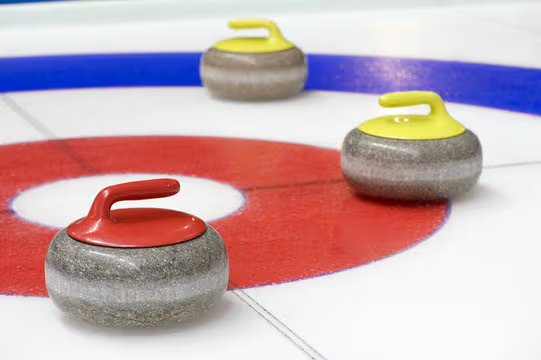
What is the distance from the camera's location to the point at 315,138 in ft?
16.7

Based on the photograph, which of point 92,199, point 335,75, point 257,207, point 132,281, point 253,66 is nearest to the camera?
point 132,281

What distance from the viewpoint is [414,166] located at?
3.65 metres

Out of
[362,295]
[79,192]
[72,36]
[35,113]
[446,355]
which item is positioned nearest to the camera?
[446,355]

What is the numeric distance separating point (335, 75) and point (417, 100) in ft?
10.9

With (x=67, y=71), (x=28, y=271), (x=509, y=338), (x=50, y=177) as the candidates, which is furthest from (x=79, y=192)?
(x=67, y=71)

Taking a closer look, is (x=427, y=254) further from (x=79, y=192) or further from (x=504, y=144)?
(x=504, y=144)

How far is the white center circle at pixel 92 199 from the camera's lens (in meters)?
3.68

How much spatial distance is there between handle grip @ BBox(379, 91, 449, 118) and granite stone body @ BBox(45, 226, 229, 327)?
134 cm

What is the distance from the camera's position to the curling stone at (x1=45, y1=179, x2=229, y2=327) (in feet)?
8.04

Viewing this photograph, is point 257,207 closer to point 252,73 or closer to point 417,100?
point 417,100

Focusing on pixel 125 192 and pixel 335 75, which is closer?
pixel 125 192

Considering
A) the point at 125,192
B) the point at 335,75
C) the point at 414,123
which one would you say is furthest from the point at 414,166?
the point at 335,75

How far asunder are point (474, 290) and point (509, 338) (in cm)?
37

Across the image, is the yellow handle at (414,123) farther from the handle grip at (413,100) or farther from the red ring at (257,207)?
the red ring at (257,207)
